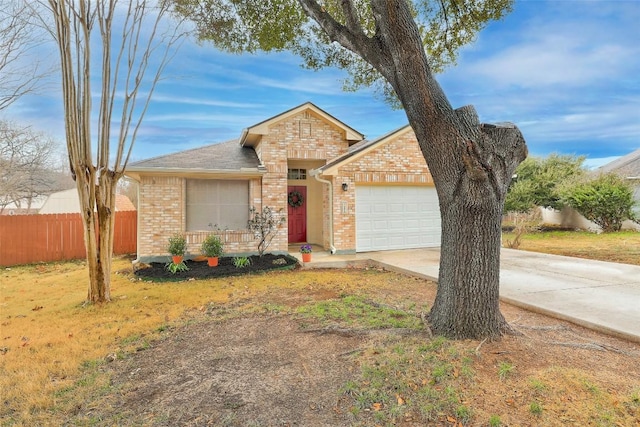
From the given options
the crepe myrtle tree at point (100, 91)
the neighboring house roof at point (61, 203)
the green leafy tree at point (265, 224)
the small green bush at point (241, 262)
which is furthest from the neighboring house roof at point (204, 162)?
the neighboring house roof at point (61, 203)

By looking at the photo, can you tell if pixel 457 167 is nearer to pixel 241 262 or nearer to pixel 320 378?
pixel 320 378

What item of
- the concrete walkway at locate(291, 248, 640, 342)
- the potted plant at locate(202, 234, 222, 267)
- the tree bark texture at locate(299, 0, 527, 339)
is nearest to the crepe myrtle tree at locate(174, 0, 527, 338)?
the tree bark texture at locate(299, 0, 527, 339)

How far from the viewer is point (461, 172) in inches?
143

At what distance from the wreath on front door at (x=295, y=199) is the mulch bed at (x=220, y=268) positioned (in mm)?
2755

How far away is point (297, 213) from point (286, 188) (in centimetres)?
209

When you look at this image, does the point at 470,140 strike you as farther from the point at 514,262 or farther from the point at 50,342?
the point at 514,262

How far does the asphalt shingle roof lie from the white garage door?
12.7ft

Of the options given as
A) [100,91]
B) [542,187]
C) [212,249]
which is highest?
[100,91]

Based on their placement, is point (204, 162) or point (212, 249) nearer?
point (212, 249)

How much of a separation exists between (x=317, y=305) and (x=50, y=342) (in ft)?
11.9

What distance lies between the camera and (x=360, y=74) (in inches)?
326

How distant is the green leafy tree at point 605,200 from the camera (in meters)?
16.6

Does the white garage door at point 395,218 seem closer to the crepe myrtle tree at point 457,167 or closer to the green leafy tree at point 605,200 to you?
the crepe myrtle tree at point 457,167

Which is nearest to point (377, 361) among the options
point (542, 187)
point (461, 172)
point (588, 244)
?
point (461, 172)
